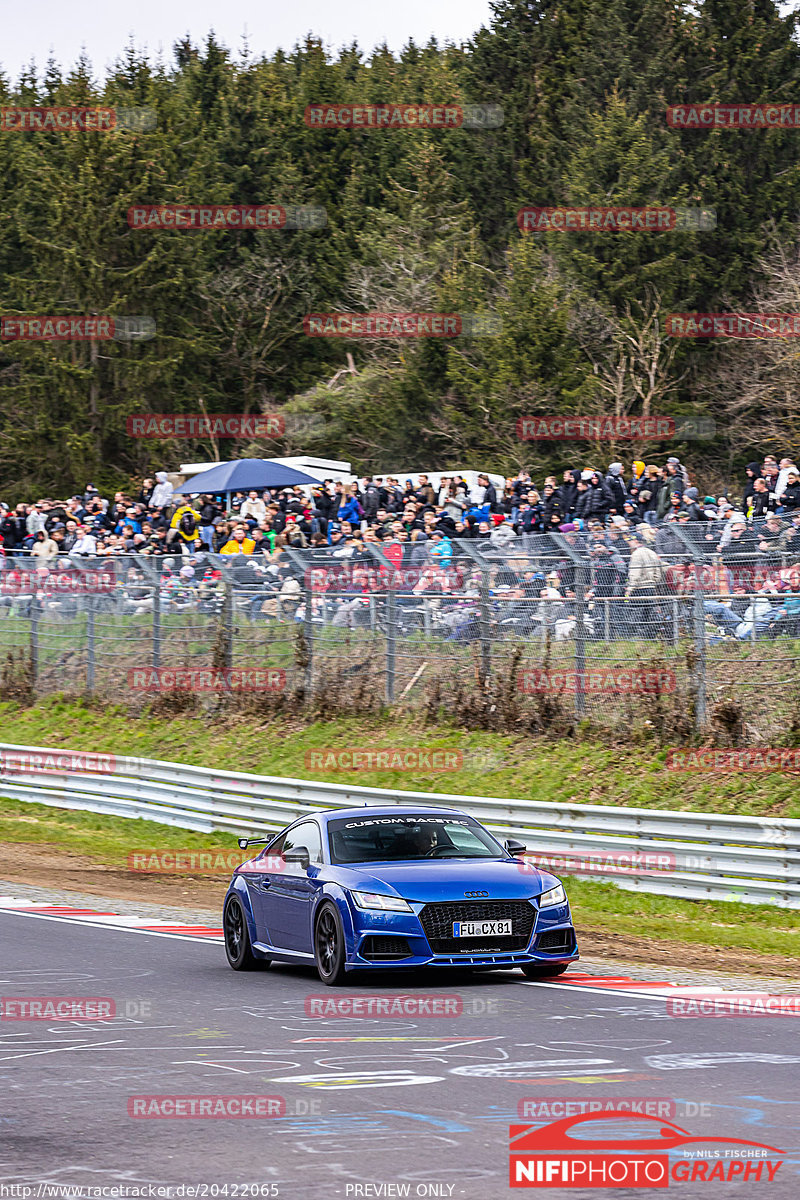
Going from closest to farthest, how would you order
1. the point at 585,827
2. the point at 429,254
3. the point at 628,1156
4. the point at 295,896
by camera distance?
the point at 628,1156 < the point at 295,896 < the point at 585,827 < the point at 429,254

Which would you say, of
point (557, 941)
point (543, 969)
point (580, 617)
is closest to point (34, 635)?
point (580, 617)

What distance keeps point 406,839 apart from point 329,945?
1125 mm

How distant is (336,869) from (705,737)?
8.82 m

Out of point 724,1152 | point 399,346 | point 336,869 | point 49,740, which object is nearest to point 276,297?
point 399,346

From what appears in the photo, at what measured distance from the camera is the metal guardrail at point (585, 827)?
1602cm

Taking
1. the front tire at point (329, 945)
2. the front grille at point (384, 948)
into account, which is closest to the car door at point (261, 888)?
the front tire at point (329, 945)

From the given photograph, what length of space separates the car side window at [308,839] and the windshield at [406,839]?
4.3 inches

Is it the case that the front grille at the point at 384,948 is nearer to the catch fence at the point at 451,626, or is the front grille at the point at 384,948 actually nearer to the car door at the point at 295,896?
the car door at the point at 295,896

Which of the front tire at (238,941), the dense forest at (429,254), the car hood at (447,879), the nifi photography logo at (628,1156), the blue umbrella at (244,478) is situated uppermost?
the dense forest at (429,254)

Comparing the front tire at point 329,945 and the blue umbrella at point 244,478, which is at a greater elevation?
the blue umbrella at point 244,478

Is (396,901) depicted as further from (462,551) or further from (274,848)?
(462,551)

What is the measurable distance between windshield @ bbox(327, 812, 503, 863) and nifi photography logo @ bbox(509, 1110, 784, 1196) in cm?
513

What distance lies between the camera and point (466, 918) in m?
11.1

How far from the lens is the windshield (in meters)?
12.1
